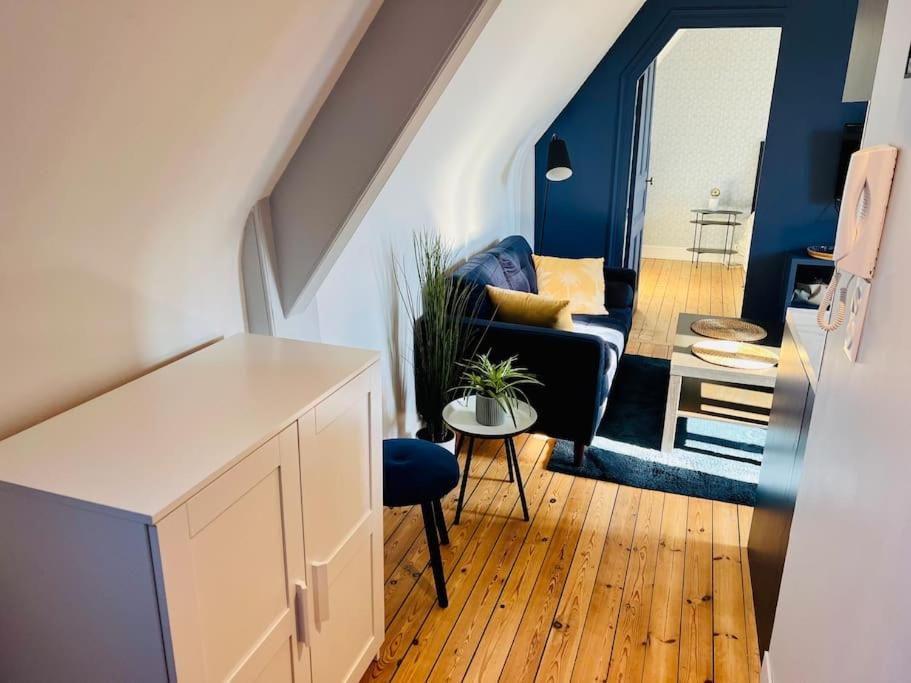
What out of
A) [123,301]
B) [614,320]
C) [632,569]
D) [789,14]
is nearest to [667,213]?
[789,14]

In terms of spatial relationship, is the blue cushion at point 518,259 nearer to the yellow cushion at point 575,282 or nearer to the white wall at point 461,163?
the yellow cushion at point 575,282

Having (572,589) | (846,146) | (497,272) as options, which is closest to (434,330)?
(497,272)

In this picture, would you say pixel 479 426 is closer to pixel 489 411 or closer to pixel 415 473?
pixel 489 411

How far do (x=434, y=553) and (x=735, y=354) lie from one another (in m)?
1.86

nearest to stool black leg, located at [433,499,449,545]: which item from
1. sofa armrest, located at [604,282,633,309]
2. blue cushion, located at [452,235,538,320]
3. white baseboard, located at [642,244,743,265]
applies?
blue cushion, located at [452,235,538,320]

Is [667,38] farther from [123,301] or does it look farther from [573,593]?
[123,301]

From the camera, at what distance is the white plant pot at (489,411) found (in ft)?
8.67

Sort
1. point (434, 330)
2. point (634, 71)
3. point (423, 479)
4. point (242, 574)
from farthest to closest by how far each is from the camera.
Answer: point (634, 71) < point (434, 330) < point (423, 479) < point (242, 574)

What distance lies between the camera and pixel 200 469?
116cm

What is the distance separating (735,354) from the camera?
10.7ft

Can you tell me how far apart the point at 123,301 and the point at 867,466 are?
1.56m

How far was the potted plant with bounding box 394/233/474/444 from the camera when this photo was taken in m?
2.93

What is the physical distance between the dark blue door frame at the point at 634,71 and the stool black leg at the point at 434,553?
349 cm

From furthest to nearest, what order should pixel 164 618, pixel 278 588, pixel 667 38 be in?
pixel 667 38
pixel 278 588
pixel 164 618
